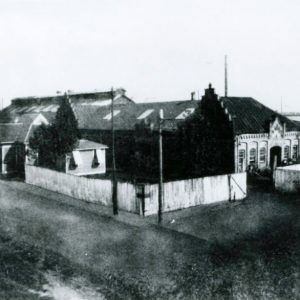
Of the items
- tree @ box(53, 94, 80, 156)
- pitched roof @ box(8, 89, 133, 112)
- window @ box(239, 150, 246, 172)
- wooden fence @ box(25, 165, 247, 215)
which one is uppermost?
pitched roof @ box(8, 89, 133, 112)

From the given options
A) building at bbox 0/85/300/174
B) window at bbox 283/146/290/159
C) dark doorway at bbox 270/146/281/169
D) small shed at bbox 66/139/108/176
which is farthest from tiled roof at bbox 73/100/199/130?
window at bbox 283/146/290/159

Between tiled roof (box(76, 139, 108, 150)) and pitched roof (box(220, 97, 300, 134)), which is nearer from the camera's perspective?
pitched roof (box(220, 97, 300, 134))

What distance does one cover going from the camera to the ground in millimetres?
12938

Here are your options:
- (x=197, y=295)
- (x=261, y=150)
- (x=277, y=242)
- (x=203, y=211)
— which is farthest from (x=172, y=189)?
(x=261, y=150)

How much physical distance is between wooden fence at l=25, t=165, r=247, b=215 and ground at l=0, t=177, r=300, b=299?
80cm

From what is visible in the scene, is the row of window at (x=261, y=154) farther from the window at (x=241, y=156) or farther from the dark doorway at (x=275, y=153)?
the dark doorway at (x=275, y=153)

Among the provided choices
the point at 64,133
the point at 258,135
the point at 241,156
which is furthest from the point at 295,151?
the point at 64,133

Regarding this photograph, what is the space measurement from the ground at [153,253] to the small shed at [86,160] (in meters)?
11.8

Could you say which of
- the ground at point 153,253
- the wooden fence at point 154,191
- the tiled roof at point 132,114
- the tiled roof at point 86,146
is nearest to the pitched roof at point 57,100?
the tiled roof at point 132,114

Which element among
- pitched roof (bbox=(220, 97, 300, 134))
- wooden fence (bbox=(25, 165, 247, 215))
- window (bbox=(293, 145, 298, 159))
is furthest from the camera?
window (bbox=(293, 145, 298, 159))

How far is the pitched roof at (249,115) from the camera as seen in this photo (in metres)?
34.3

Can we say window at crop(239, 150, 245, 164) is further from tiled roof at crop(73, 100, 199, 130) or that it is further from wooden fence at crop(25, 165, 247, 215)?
wooden fence at crop(25, 165, 247, 215)

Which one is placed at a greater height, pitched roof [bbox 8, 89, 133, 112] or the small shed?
pitched roof [bbox 8, 89, 133, 112]

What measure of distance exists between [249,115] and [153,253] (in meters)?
22.9
